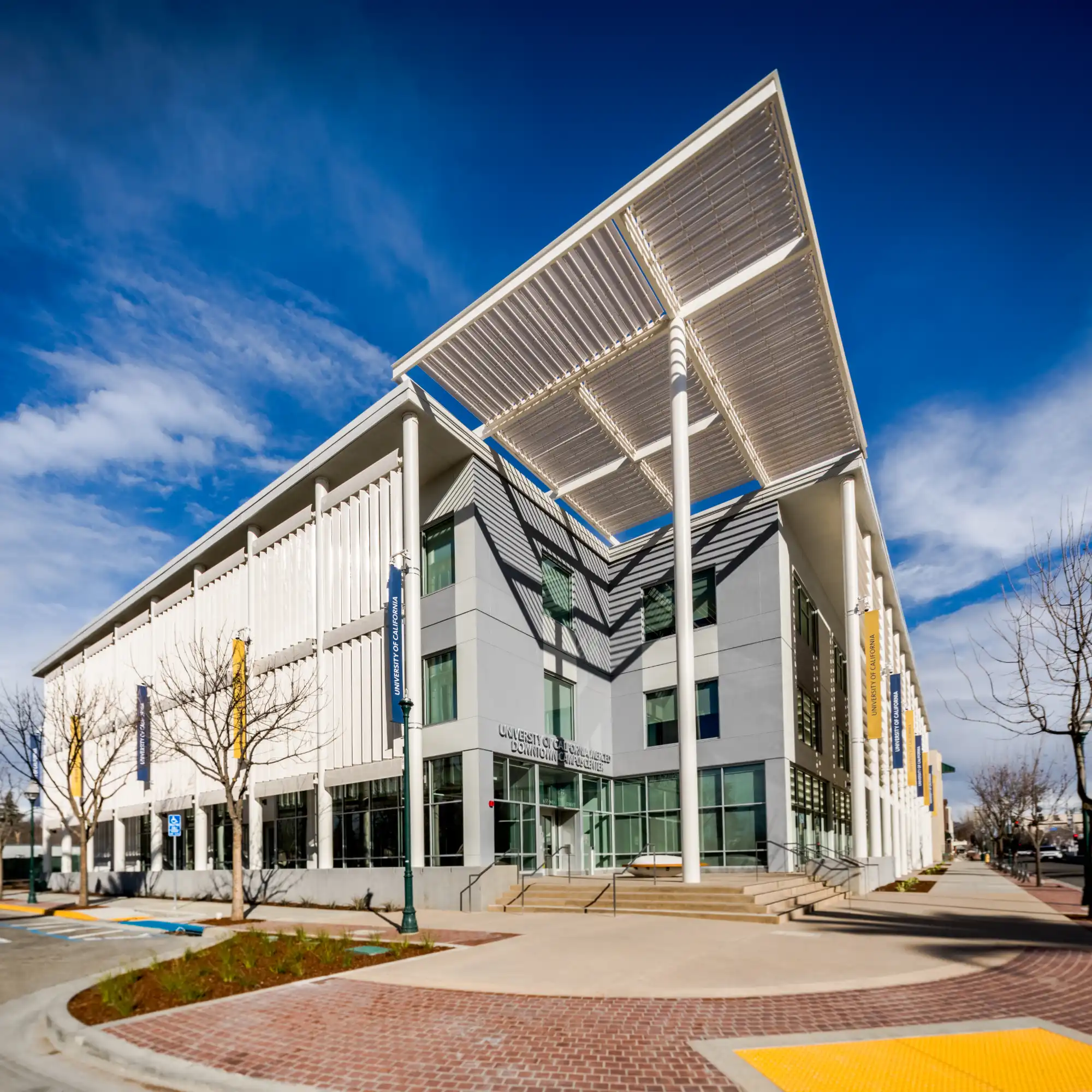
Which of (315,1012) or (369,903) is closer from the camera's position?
(315,1012)

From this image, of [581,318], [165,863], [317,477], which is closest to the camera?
[581,318]

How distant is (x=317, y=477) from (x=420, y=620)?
22.0 feet

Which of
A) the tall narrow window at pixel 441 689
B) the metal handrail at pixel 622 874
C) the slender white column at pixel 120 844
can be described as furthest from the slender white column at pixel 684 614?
the slender white column at pixel 120 844

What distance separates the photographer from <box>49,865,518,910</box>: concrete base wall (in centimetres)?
2294

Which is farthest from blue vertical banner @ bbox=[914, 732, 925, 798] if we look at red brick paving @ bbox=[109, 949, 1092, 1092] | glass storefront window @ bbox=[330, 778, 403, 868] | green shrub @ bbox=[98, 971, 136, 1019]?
green shrub @ bbox=[98, 971, 136, 1019]

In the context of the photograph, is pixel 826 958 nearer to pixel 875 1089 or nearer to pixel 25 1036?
pixel 875 1089

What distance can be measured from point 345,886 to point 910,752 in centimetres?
3902

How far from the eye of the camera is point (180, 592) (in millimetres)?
38000

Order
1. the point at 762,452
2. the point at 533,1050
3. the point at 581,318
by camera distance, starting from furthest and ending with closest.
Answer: the point at 762,452
the point at 581,318
the point at 533,1050

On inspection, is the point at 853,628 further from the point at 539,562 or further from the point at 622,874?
the point at 622,874

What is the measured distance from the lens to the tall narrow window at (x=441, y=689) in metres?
25.8

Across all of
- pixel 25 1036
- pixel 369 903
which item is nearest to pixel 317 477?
pixel 369 903

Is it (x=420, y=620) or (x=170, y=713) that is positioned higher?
(x=420, y=620)

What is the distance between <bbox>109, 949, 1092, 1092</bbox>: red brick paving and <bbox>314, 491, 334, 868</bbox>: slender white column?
53.0 ft
